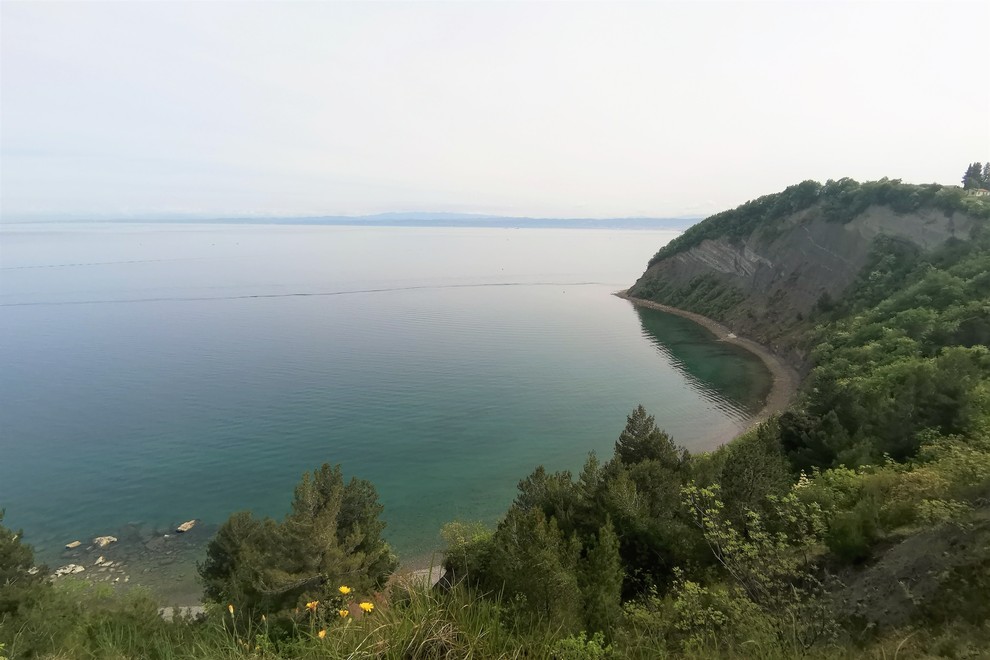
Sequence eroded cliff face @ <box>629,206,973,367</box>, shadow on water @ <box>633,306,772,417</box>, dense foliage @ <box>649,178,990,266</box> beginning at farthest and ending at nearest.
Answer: eroded cliff face @ <box>629,206,973,367</box>
dense foliage @ <box>649,178,990,266</box>
shadow on water @ <box>633,306,772,417</box>

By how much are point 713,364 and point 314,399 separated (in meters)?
36.0

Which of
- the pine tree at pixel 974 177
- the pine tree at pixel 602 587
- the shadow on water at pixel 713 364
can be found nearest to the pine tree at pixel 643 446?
the pine tree at pixel 602 587

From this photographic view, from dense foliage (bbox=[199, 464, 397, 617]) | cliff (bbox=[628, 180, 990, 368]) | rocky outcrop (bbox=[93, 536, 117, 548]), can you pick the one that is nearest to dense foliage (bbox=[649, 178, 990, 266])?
cliff (bbox=[628, 180, 990, 368])

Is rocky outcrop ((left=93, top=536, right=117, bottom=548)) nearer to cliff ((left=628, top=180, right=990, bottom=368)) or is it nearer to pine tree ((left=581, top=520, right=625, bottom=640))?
pine tree ((left=581, top=520, right=625, bottom=640))

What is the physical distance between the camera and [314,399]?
116 ft

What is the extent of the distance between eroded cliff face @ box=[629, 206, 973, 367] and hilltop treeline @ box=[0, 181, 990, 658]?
27.0 m

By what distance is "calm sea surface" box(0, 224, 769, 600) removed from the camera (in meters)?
23.5

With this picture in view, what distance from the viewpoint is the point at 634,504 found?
41.4ft

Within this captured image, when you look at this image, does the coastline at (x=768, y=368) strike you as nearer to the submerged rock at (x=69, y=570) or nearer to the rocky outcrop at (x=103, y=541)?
the rocky outcrop at (x=103, y=541)

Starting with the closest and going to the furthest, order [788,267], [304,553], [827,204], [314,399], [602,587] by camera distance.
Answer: [602,587]
[304,553]
[314,399]
[827,204]
[788,267]

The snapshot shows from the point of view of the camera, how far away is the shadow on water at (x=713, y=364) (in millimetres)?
37000

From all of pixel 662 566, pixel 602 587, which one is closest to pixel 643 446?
pixel 662 566

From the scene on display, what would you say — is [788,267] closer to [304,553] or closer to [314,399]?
[314,399]

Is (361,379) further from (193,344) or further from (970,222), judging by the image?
(970,222)
